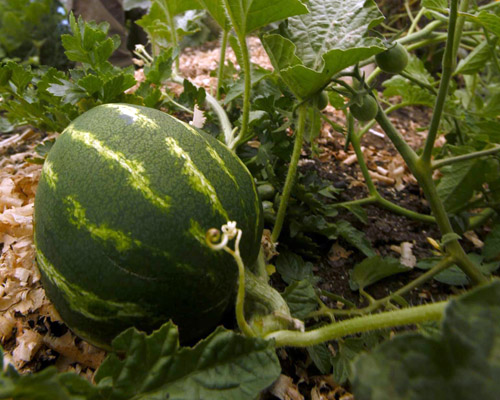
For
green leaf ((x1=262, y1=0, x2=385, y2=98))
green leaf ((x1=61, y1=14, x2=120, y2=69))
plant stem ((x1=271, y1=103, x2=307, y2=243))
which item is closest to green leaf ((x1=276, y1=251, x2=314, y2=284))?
plant stem ((x1=271, y1=103, x2=307, y2=243))

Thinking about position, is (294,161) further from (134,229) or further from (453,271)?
(453,271)

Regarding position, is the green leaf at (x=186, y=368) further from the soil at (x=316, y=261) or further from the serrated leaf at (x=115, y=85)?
the serrated leaf at (x=115, y=85)

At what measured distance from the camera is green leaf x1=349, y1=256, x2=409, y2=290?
1123mm

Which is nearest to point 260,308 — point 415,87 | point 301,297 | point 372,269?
point 301,297

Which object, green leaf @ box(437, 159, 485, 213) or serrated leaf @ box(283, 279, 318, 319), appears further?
green leaf @ box(437, 159, 485, 213)

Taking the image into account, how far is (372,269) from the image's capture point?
114cm

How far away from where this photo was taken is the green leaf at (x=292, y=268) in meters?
1.15

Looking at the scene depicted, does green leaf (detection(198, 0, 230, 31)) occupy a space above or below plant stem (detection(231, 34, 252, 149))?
above

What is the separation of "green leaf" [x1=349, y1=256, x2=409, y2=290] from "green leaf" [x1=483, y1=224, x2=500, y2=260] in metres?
0.35

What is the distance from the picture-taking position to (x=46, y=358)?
0.96m

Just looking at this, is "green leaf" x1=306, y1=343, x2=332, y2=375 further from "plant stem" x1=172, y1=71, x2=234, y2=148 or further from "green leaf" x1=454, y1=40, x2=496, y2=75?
"green leaf" x1=454, y1=40, x2=496, y2=75

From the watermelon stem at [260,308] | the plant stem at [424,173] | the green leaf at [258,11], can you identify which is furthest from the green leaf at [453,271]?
the green leaf at [258,11]

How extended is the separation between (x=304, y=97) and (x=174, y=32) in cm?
79

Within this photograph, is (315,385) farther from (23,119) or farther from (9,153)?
(9,153)
